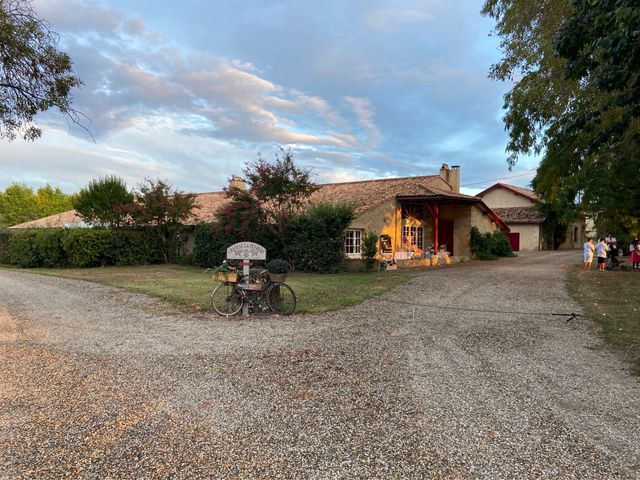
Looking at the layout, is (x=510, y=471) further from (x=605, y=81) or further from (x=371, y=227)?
(x=371, y=227)

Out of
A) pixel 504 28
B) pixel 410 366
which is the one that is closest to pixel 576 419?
pixel 410 366

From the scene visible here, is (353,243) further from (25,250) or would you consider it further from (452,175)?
(25,250)

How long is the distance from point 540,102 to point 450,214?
48.2 ft

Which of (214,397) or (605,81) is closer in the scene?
(214,397)

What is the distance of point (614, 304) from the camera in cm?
977

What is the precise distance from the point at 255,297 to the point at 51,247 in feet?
61.8

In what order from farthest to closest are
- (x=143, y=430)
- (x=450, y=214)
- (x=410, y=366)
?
(x=450, y=214), (x=410, y=366), (x=143, y=430)

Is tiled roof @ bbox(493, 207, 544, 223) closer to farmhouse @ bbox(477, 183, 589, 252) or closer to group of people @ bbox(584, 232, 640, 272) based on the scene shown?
farmhouse @ bbox(477, 183, 589, 252)

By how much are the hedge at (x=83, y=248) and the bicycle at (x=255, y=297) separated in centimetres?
1585

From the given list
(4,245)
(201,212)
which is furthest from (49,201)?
(201,212)

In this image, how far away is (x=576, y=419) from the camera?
373 centimetres

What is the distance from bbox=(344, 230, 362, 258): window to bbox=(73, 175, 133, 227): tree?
12.7m

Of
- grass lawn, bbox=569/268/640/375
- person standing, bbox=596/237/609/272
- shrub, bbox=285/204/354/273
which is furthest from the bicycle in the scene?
person standing, bbox=596/237/609/272

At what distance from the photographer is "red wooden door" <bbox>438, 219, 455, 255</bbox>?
25062 millimetres
